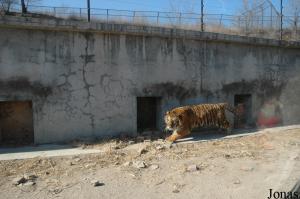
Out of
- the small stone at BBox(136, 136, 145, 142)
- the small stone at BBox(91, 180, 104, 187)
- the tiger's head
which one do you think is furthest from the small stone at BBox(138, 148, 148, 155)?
the small stone at BBox(91, 180, 104, 187)

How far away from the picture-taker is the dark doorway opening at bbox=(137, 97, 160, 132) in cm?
1034

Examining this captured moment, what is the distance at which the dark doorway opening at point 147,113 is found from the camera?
10344 mm

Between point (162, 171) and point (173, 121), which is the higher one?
point (173, 121)

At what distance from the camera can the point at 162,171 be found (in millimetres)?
6383

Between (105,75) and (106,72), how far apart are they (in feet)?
0.25

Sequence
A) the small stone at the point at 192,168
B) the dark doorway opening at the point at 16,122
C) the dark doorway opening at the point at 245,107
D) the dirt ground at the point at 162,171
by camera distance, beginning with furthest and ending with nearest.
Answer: the dark doorway opening at the point at 245,107, the dark doorway opening at the point at 16,122, the small stone at the point at 192,168, the dirt ground at the point at 162,171

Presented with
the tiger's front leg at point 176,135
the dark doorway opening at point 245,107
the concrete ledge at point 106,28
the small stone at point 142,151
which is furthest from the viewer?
the dark doorway opening at point 245,107

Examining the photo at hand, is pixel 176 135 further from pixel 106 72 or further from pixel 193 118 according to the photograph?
pixel 106 72

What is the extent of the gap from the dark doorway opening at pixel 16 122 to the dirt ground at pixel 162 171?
5.37 ft

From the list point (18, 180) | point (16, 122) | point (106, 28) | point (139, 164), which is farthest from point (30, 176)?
point (106, 28)

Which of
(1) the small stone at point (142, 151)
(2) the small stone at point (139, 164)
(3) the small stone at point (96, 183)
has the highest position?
(1) the small stone at point (142, 151)

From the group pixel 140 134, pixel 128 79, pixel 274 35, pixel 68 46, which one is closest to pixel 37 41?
pixel 68 46

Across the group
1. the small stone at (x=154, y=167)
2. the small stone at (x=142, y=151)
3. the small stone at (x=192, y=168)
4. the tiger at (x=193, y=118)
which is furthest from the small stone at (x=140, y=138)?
the small stone at (x=192, y=168)

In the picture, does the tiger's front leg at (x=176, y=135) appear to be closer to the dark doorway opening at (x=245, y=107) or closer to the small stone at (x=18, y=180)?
the dark doorway opening at (x=245, y=107)
